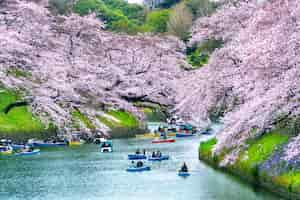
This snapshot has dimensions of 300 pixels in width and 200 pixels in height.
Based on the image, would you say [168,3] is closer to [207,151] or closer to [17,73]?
[17,73]

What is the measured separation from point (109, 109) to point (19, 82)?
14261mm

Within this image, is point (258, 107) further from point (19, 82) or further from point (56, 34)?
point (56, 34)

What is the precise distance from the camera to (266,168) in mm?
24750

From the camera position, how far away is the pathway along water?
2561 centimetres

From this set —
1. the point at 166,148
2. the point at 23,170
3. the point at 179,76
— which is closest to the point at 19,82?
the point at 23,170

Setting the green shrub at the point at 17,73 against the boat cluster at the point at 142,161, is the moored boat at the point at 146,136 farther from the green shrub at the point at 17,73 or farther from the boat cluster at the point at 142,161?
the green shrub at the point at 17,73

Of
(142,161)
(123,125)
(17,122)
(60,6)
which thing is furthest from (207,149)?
(60,6)

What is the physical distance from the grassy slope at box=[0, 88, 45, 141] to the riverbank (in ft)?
59.3

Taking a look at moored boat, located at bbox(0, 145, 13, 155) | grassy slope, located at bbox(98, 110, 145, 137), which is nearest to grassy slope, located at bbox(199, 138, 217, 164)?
moored boat, located at bbox(0, 145, 13, 155)

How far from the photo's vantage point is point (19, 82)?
3412cm

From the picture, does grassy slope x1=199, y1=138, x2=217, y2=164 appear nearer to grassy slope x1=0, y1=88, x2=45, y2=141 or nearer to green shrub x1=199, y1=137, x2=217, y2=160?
green shrub x1=199, y1=137, x2=217, y2=160

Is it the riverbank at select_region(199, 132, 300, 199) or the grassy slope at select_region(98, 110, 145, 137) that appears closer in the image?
the riverbank at select_region(199, 132, 300, 199)

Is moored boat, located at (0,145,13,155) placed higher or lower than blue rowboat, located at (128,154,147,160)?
higher

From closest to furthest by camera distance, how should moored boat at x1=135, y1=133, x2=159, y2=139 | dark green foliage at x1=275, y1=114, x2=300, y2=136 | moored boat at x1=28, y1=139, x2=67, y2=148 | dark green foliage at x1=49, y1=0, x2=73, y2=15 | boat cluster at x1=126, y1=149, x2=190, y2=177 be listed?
dark green foliage at x1=275, y1=114, x2=300, y2=136, boat cluster at x1=126, y1=149, x2=190, y2=177, moored boat at x1=28, y1=139, x2=67, y2=148, moored boat at x1=135, y1=133, x2=159, y2=139, dark green foliage at x1=49, y1=0, x2=73, y2=15
